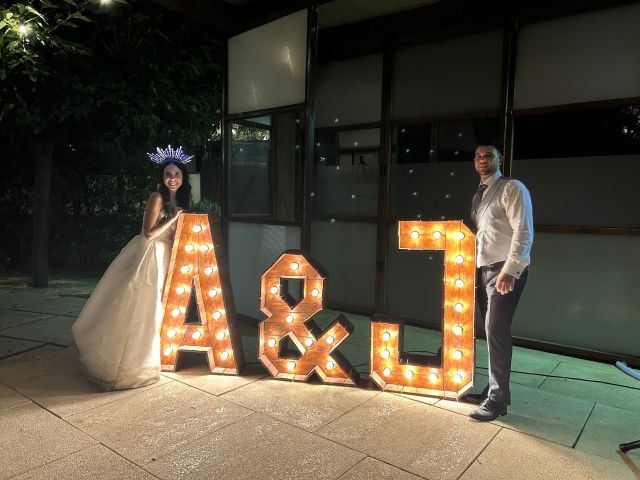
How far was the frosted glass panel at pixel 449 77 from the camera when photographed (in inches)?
217

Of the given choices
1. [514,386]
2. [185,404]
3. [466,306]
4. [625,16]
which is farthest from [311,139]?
[625,16]

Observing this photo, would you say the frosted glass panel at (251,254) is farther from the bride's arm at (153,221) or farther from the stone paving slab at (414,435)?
the stone paving slab at (414,435)

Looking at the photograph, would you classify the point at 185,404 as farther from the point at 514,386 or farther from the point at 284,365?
the point at 514,386

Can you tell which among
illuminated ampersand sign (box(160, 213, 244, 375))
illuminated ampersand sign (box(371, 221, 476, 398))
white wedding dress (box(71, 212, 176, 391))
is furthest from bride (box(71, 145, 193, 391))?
illuminated ampersand sign (box(371, 221, 476, 398))

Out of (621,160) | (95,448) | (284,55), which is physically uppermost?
(284,55)

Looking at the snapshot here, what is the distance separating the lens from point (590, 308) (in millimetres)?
5039

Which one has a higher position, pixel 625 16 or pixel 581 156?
pixel 625 16

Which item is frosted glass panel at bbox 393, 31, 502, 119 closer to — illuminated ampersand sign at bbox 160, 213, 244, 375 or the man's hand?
the man's hand

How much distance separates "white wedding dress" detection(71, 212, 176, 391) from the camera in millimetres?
3994

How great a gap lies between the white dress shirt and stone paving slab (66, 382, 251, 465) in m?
2.24

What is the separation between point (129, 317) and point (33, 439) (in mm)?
1175

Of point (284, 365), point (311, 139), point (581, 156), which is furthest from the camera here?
point (581, 156)

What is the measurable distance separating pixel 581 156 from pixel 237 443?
444 cm

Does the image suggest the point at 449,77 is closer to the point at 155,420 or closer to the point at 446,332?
the point at 446,332
